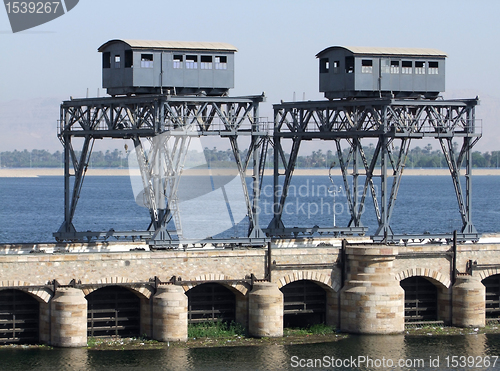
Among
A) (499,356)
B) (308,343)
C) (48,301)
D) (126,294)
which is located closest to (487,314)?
(499,356)

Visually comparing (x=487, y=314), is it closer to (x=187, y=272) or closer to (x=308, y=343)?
(x=308, y=343)

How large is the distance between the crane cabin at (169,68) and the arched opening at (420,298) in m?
16.1

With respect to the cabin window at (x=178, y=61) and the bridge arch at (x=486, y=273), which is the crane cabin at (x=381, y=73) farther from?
the bridge arch at (x=486, y=273)

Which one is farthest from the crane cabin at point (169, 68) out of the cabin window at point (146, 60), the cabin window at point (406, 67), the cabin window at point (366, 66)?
the cabin window at point (406, 67)

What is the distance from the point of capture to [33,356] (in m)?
50.3

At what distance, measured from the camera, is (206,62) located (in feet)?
205

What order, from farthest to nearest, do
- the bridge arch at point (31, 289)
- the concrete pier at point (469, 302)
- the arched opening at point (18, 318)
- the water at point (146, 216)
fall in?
the water at point (146, 216) → the concrete pier at point (469, 302) → the arched opening at point (18, 318) → the bridge arch at point (31, 289)

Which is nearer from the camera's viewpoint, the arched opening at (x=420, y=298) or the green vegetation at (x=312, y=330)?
the green vegetation at (x=312, y=330)

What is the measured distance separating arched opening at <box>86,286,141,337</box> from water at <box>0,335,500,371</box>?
3.01 metres

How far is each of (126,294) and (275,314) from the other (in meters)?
8.01

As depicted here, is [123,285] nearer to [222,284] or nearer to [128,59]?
[222,284]

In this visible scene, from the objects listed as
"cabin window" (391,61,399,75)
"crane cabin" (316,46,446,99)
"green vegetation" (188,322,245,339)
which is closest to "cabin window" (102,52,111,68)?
"crane cabin" (316,46,446,99)

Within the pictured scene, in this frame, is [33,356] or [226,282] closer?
[33,356]

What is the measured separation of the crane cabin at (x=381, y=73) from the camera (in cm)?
6544
